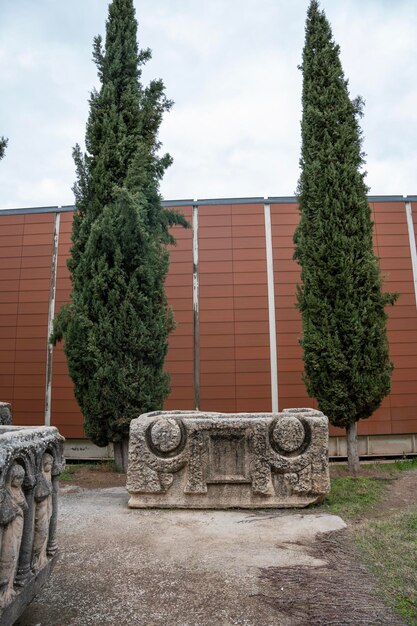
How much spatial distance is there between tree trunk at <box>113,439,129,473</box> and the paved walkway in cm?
206

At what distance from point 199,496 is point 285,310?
18.2ft

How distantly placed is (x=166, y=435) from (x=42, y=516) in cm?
268

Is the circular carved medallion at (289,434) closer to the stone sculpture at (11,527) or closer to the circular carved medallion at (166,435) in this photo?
the circular carved medallion at (166,435)

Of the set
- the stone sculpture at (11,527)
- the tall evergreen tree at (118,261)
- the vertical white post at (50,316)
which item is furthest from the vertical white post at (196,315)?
the stone sculpture at (11,527)

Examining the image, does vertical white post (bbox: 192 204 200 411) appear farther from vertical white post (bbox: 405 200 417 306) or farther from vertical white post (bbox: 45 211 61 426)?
vertical white post (bbox: 405 200 417 306)

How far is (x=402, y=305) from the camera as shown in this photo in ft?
32.1

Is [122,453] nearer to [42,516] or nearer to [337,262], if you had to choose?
[337,262]

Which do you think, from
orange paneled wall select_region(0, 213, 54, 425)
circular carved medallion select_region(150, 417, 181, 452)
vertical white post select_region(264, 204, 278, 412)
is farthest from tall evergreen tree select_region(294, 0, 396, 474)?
orange paneled wall select_region(0, 213, 54, 425)

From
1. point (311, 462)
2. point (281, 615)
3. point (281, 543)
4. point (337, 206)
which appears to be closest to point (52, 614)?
point (281, 615)

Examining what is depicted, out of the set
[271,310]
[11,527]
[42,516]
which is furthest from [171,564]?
[271,310]

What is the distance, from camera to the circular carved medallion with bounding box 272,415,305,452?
5062 mm

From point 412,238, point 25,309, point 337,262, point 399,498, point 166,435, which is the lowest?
point 399,498

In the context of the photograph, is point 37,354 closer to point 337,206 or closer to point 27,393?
point 27,393

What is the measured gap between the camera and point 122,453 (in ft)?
24.1
